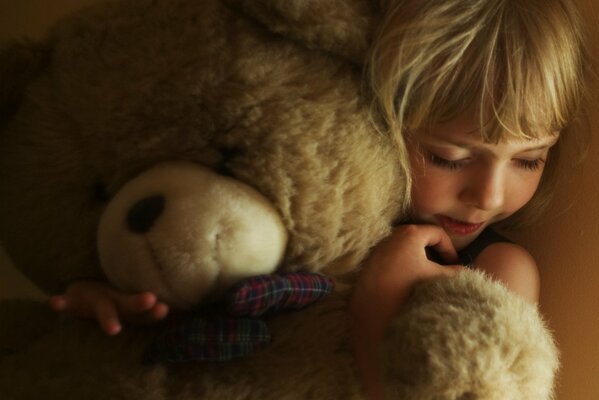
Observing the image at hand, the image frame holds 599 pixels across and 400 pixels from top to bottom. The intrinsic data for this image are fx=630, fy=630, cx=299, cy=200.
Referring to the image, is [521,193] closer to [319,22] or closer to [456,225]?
[456,225]

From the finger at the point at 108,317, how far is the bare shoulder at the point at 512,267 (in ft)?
1.37

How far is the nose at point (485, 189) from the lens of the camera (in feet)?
2.23

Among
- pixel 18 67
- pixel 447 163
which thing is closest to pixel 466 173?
pixel 447 163

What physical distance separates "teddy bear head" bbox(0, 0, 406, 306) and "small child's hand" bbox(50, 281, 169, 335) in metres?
0.02

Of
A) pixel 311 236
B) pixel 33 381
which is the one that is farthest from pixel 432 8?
pixel 33 381

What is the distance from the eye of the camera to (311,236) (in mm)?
562

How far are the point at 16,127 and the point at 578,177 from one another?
653 millimetres

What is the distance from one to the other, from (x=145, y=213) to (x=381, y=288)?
0.23 m

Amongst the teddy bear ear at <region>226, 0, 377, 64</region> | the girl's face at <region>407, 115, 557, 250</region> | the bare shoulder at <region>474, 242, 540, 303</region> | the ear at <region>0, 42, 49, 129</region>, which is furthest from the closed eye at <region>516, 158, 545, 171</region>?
the ear at <region>0, 42, 49, 129</region>

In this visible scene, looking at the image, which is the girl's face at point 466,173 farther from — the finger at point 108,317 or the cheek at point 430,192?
the finger at point 108,317

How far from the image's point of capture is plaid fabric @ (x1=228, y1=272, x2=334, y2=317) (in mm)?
510

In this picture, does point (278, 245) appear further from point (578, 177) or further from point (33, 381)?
point (578, 177)

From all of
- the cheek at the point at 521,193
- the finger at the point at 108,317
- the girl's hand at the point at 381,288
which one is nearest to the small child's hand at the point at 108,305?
the finger at the point at 108,317

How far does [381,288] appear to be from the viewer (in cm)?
60
